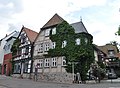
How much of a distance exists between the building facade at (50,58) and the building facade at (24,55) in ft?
5.04

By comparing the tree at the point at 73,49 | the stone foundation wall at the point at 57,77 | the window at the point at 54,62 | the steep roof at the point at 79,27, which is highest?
the steep roof at the point at 79,27

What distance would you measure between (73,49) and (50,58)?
4.99m

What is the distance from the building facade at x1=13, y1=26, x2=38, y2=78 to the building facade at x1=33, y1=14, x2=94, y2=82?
60.4 inches

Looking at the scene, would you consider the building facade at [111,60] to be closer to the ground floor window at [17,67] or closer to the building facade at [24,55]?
the building facade at [24,55]

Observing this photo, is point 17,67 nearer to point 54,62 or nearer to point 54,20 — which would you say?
point 54,62

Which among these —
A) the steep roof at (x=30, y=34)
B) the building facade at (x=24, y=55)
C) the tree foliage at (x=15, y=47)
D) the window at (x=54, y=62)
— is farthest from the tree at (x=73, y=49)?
the tree foliage at (x=15, y=47)

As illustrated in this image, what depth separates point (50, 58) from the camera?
3331 centimetres

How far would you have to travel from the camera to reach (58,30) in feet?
109

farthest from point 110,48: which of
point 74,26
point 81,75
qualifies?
point 81,75

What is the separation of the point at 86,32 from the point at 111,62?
22.0m

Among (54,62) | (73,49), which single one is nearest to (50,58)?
(54,62)

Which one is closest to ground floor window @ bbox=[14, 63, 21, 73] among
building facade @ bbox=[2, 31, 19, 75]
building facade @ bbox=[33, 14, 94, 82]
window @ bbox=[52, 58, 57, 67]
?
building facade @ bbox=[2, 31, 19, 75]

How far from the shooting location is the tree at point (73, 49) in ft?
97.5

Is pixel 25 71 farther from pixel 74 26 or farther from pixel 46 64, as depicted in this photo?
pixel 74 26
